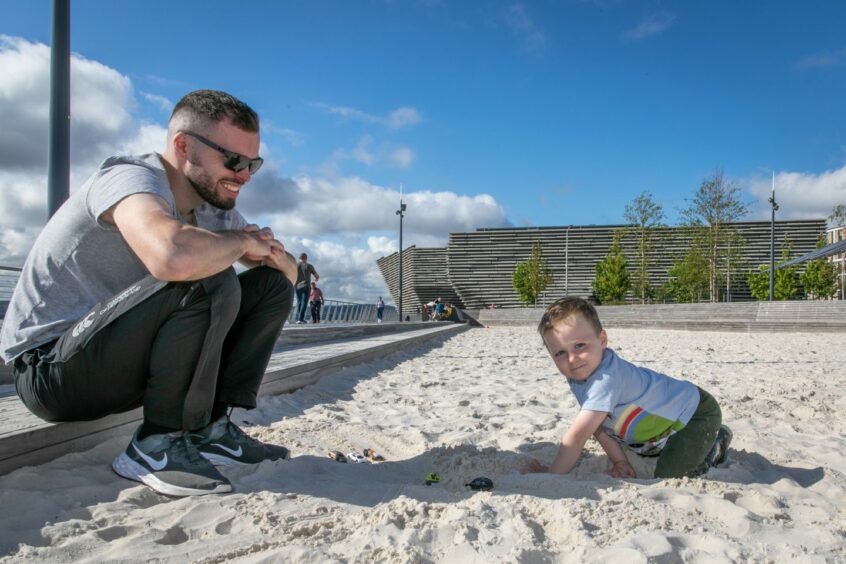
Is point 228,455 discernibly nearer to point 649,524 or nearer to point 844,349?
point 649,524

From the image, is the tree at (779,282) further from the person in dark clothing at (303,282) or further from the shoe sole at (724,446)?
the shoe sole at (724,446)

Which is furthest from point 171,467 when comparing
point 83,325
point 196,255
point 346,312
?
point 346,312

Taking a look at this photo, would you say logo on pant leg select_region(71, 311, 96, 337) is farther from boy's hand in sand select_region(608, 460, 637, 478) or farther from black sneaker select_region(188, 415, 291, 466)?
boy's hand in sand select_region(608, 460, 637, 478)

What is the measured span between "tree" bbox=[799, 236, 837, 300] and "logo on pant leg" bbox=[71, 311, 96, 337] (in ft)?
143

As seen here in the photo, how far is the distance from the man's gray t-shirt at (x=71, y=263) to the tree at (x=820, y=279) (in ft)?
143

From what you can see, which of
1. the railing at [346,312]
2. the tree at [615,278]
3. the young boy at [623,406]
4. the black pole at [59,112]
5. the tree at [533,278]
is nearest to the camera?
the young boy at [623,406]

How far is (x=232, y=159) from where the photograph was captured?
241cm

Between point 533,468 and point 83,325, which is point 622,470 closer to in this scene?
point 533,468

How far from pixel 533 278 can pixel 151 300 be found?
50.3 meters

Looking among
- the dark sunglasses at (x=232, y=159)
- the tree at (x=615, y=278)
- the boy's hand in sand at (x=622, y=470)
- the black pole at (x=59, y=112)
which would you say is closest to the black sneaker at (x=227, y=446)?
the dark sunglasses at (x=232, y=159)

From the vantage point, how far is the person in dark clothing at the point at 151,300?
6.83 feet

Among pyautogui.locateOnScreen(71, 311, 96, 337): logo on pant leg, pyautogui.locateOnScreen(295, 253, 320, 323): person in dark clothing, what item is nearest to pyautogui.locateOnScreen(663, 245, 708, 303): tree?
pyautogui.locateOnScreen(295, 253, 320, 323): person in dark clothing

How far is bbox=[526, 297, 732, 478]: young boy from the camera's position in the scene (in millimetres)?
2602

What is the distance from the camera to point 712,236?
3091 cm
